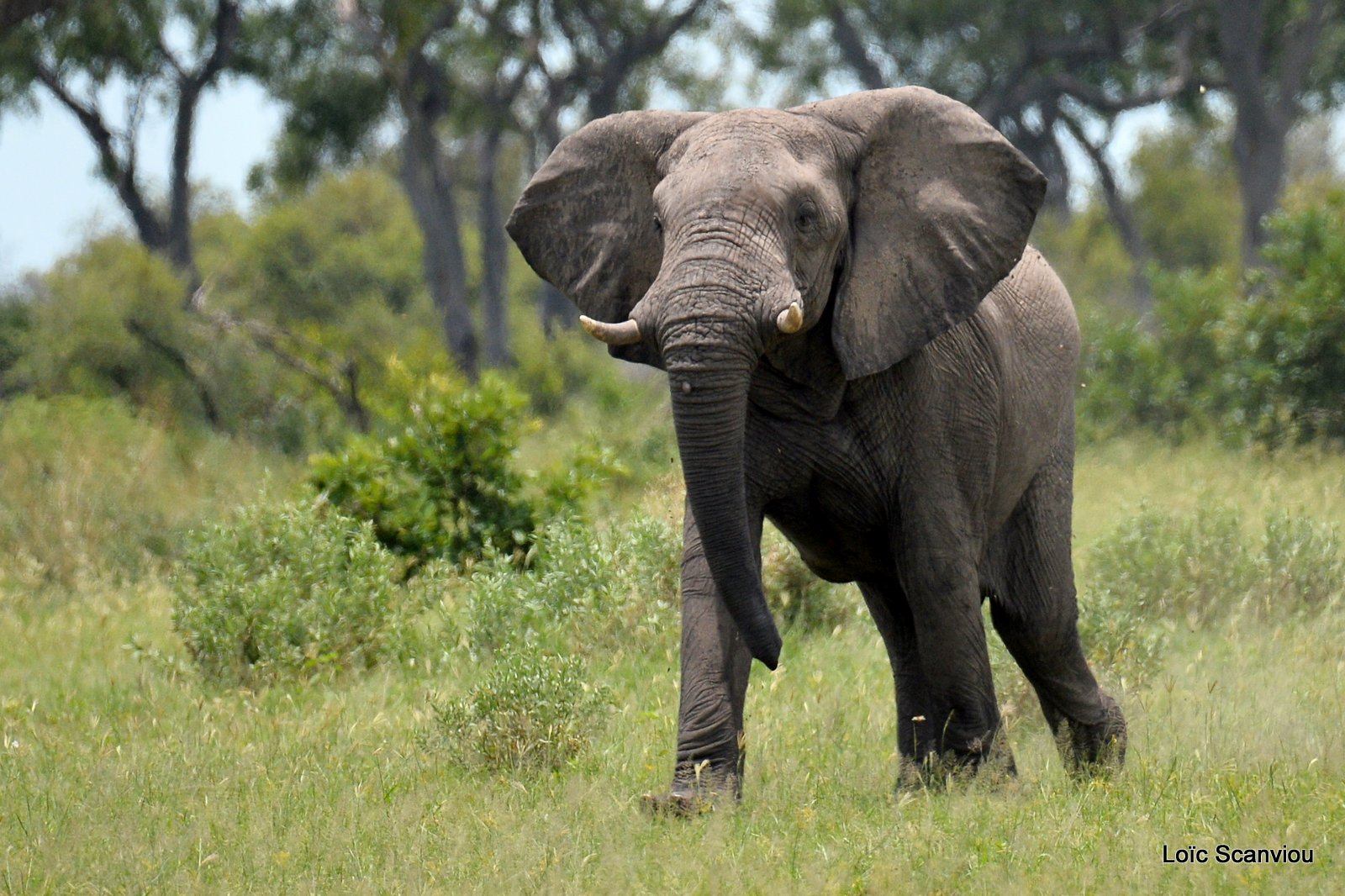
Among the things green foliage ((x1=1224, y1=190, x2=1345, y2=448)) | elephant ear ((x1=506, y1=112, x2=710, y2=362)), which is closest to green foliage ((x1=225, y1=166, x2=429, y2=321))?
green foliage ((x1=1224, y1=190, x2=1345, y2=448))

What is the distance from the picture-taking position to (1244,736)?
5.89 meters

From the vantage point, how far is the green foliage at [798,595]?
8102 millimetres

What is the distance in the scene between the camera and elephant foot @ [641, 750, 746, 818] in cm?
463

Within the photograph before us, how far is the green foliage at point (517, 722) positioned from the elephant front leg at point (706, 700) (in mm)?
950

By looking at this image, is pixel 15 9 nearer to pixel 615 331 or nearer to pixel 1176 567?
pixel 1176 567

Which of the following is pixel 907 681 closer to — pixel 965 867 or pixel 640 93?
pixel 965 867

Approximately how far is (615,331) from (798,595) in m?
4.34

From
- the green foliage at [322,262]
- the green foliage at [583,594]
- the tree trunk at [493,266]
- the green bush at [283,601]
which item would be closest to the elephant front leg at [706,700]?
the green foliage at [583,594]

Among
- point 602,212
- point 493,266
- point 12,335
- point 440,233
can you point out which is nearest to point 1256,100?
point 440,233

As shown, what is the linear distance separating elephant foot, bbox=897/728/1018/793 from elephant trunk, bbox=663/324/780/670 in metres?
0.89

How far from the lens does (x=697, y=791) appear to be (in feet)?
15.3

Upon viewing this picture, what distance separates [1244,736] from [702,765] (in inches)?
87.2

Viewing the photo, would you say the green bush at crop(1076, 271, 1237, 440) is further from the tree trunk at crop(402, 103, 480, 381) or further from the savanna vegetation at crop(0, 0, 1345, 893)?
the tree trunk at crop(402, 103, 480, 381)

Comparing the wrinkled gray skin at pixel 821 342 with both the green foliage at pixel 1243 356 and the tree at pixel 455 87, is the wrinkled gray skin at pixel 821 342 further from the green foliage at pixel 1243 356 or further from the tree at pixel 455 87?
the tree at pixel 455 87
